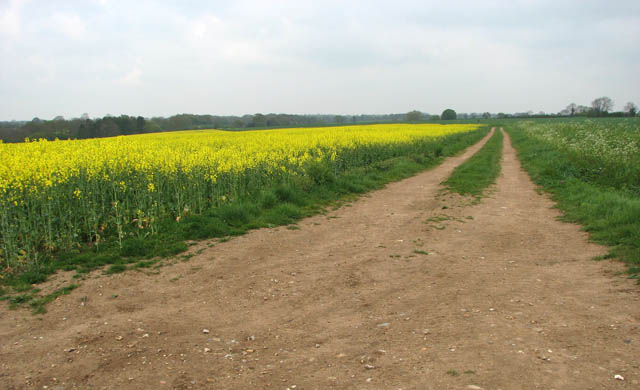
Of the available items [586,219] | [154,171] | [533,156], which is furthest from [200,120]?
[586,219]

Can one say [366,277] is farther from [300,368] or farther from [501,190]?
[501,190]

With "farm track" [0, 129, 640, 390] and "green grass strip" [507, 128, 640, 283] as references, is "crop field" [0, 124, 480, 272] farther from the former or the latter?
"green grass strip" [507, 128, 640, 283]

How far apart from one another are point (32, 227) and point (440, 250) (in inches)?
314

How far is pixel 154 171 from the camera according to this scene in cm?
1117

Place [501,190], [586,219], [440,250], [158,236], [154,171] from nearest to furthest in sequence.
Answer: [440,250], [158,236], [586,219], [154,171], [501,190]

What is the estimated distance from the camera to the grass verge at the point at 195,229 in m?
6.41

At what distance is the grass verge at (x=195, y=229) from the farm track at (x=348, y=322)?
0.59 meters

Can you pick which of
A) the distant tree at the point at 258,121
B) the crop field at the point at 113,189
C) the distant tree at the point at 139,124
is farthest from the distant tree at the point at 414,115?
the crop field at the point at 113,189

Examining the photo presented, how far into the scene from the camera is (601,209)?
1001cm

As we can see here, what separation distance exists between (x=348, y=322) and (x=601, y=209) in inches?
325

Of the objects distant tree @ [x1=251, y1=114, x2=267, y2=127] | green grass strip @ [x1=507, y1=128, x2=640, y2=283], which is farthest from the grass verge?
distant tree @ [x1=251, y1=114, x2=267, y2=127]

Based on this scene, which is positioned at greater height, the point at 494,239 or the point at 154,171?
the point at 154,171

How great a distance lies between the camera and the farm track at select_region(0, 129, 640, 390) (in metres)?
3.87

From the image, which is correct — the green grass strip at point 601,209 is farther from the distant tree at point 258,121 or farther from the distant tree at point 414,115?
the distant tree at point 414,115
